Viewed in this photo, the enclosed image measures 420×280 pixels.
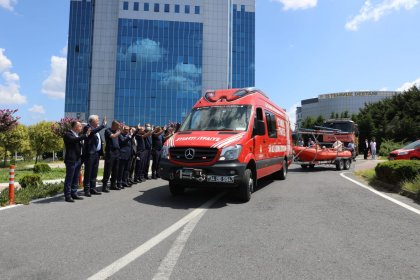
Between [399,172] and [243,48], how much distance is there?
8408cm

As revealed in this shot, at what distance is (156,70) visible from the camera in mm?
66125

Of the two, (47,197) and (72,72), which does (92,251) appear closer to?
(47,197)

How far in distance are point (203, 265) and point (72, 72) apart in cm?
9620

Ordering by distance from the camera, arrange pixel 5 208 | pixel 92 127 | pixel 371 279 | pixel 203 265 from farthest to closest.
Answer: pixel 92 127, pixel 5 208, pixel 203 265, pixel 371 279

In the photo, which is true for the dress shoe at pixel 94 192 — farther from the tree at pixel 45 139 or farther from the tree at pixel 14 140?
the tree at pixel 14 140

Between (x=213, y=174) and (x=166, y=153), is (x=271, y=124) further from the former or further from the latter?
(x=166, y=153)

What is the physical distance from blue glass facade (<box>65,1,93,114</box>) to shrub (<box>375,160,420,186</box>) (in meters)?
87.4

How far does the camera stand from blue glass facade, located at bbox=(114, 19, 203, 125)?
65.5 m

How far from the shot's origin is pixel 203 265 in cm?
358

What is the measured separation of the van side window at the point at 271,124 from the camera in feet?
31.2

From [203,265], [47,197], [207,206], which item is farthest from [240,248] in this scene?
[47,197]

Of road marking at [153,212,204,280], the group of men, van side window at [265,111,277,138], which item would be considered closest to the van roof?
van side window at [265,111,277,138]

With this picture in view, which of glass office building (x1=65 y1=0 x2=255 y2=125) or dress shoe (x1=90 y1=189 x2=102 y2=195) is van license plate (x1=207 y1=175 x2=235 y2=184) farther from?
glass office building (x1=65 y1=0 x2=255 y2=125)

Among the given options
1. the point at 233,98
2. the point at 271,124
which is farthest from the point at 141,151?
the point at 271,124
